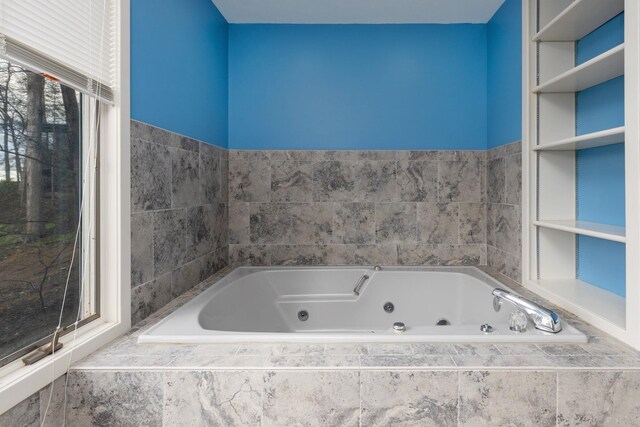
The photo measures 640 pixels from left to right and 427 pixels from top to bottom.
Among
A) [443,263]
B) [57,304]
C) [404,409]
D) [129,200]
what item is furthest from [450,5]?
[57,304]

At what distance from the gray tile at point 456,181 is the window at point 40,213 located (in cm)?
221

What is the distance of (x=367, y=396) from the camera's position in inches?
45.2

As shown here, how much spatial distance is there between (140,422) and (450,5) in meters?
2.81

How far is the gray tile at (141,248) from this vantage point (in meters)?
1.55

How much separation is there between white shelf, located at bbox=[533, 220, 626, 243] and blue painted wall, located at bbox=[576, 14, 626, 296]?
8 cm

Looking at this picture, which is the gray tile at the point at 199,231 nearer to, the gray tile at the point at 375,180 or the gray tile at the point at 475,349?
the gray tile at the point at 375,180

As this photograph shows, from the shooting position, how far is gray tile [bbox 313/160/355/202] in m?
2.76

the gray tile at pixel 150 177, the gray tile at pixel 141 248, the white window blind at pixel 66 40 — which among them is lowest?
the gray tile at pixel 141 248

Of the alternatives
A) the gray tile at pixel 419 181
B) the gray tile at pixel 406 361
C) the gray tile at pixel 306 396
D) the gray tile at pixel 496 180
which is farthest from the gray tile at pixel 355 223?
the gray tile at pixel 306 396

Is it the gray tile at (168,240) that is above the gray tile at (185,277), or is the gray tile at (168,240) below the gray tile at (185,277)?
above

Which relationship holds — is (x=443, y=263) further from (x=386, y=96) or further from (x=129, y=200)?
(x=129, y=200)

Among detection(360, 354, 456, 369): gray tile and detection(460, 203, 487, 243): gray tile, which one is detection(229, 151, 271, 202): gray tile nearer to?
detection(460, 203, 487, 243): gray tile

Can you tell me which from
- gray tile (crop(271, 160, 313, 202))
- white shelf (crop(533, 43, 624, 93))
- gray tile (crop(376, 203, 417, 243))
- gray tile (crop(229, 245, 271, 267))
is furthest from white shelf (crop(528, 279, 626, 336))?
gray tile (crop(229, 245, 271, 267))

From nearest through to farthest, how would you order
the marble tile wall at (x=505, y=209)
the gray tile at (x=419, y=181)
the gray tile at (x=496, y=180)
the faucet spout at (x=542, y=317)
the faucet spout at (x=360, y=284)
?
the faucet spout at (x=542, y=317) → the marble tile wall at (x=505, y=209) → the gray tile at (x=496, y=180) → the faucet spout at (x=360, y=284) → the gray tile at (x=419, y=181)
